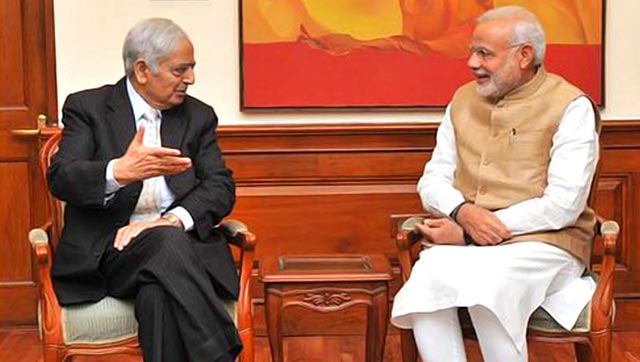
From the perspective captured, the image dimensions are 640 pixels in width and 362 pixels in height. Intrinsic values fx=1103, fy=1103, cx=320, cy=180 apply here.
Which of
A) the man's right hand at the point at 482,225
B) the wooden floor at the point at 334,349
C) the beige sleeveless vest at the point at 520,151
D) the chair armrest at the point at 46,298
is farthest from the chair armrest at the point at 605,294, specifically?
the chair armrest at the point at 46,298

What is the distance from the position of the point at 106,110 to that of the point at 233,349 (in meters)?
0.91

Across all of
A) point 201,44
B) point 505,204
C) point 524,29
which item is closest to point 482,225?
point 505,204

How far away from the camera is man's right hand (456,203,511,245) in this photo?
3645 mm

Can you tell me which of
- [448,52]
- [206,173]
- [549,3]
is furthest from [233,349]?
[549,3]

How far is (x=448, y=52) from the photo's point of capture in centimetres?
462

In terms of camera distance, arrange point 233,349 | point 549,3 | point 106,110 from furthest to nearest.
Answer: point 549,3
point 106,110
point 233,349

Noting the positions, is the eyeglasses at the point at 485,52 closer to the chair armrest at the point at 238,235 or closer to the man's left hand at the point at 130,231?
the chair armrest at the point at 238,235

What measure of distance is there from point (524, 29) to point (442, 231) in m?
0.74

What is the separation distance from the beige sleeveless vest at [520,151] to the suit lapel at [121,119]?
116 cm

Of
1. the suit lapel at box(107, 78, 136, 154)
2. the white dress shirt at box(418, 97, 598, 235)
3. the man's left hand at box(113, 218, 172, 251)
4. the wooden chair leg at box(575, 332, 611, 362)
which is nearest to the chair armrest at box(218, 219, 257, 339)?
the man's left hand at box(113, 218, 172, 251)

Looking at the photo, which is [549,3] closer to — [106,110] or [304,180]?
[304,180]

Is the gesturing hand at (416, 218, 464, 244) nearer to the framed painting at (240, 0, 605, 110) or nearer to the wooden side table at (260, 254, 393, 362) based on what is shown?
the wooden side table at (260, 254, 393, 362)

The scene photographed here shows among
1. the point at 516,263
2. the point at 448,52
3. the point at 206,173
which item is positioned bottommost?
the point at 516,263

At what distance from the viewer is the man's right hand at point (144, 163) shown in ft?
11.1
